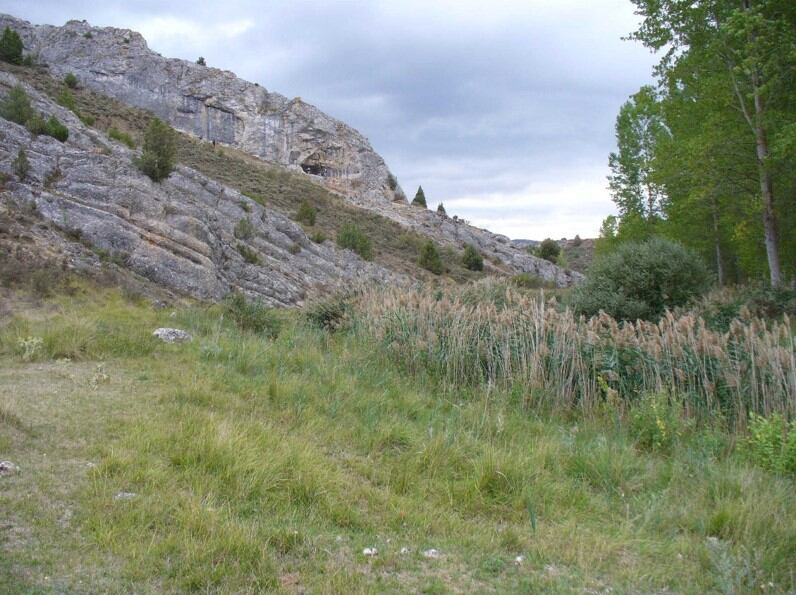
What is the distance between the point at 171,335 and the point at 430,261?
24815 millimetres

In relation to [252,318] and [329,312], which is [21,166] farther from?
[329,312]

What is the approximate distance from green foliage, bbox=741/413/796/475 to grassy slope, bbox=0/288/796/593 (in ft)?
0.73

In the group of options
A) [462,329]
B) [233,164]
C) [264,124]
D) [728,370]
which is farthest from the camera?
[264,124]

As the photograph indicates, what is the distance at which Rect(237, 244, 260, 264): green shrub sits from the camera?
1805 cm

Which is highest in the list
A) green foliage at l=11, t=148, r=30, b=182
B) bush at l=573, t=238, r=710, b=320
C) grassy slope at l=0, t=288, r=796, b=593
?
green foliage at l=11, t=148, r=30, b=182

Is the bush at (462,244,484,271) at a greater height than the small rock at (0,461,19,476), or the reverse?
the bush at (462,244,484,271)

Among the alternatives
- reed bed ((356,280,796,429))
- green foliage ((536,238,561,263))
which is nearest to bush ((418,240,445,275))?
reed bed ((356,280,796,429))

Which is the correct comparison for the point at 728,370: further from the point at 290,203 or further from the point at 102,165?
the point at 290,203

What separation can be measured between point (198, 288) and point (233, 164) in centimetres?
2971

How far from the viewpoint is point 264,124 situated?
63906 mm

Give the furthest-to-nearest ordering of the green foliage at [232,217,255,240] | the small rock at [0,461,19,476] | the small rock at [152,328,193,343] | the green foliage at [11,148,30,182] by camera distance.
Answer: the green foliage at [232,217,255,240] < the green foliage at [11,148,30,182] < the small rock at [152,328,193,343] < the small rock at [0,461,19,476]

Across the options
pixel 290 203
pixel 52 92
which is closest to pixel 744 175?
pixel 290 203

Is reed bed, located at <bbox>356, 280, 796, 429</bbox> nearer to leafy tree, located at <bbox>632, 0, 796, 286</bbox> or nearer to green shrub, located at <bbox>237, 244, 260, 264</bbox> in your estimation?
leafy tree, located at <bbox>632, 0, 796, 286</bbox>

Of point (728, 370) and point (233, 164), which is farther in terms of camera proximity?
point (233, 164)
